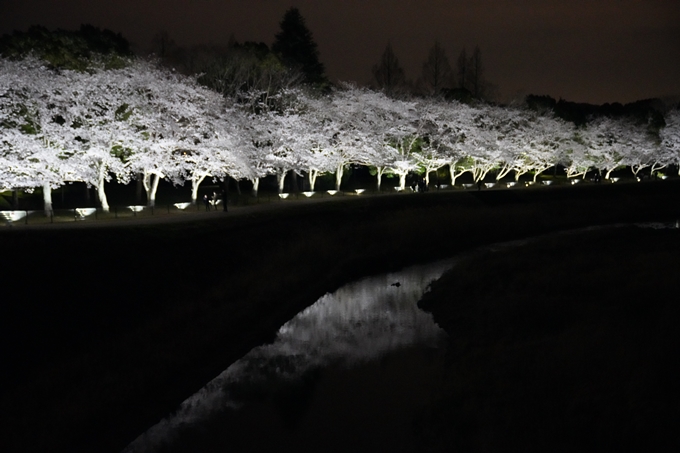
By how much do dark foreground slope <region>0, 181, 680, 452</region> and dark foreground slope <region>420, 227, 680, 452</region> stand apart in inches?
246

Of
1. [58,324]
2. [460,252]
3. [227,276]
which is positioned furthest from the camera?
[460,252]

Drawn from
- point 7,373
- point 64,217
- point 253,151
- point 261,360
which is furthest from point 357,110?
point 7,373

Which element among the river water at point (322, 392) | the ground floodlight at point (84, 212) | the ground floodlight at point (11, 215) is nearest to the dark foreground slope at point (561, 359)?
the river water at point (322, 392)

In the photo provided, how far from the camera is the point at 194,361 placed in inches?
631

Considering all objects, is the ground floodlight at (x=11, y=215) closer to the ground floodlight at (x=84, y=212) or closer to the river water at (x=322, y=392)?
the ground floodlight at (x=84, y=212)

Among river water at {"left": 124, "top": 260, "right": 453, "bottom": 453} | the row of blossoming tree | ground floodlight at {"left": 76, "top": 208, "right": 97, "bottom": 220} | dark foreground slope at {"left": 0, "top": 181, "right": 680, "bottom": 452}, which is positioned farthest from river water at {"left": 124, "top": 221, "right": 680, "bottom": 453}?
the row of blossoming tree

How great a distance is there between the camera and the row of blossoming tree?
2897cm

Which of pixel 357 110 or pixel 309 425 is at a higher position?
pixel 357 110

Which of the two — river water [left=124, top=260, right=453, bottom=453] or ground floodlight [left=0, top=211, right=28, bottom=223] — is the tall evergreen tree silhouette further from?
river water [left=124, top=260, right=453, bottom=453]

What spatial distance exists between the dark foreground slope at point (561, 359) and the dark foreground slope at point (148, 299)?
626cm

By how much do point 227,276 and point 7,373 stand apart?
10187mm

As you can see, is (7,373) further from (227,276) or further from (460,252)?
(460,252)

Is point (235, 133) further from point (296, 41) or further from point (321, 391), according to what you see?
point (296, 41)

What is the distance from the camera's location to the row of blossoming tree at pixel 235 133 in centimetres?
2897
